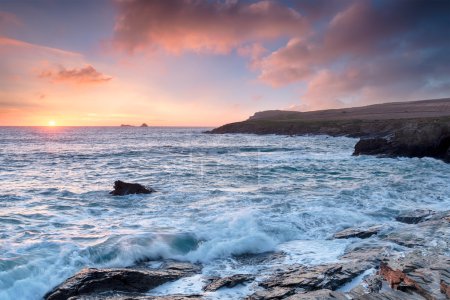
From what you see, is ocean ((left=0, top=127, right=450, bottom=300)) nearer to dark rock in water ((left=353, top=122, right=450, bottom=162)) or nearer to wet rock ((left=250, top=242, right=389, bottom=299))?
wet rock ((left=250, top=242, right=389, bottom=299))

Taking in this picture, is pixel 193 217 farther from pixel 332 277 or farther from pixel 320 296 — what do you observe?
pixel 320 296

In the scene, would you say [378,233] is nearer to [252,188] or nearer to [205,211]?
[205,211]

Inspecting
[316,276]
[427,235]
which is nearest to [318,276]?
Answer: [316,276]

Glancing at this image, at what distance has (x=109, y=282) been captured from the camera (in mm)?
8273

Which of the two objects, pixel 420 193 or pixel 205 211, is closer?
pixel 205 211

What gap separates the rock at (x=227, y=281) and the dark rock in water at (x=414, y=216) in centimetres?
827

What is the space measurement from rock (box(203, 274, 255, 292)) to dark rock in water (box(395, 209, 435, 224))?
8.27m

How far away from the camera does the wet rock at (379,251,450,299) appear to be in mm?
6547

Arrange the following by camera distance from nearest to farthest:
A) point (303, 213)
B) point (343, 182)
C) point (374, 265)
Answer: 1. point (374, 265)
2. point (303, 213)
3. point (343, 182)

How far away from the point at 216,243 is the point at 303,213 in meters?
5.07

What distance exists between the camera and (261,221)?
45.1 feet

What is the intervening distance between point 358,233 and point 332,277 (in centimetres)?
464

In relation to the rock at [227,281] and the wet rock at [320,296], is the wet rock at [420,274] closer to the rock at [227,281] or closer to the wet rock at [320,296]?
the wet rock at [320,296]

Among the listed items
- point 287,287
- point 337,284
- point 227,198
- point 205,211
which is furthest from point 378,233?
point 227,198
